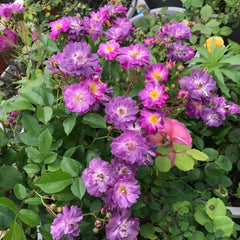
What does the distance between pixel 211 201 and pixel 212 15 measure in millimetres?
898

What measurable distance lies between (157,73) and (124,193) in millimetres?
258

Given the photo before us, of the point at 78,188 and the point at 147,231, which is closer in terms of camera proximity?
the point at 78,188

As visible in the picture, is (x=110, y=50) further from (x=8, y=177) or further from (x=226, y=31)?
(x=226, y=31)

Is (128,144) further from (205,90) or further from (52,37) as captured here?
(52,37)

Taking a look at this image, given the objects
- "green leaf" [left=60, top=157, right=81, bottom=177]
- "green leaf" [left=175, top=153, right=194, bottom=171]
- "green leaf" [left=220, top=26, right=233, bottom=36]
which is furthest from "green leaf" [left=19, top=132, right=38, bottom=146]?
"green leaf" [left=220, top=26, right=233, bottom=36]

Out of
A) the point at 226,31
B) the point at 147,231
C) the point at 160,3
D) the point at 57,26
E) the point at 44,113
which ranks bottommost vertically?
the point at 147,231

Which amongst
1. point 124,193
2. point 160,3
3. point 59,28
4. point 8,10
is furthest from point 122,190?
point 160,3

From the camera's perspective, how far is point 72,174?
44 cm

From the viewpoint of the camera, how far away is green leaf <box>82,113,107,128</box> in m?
0.47

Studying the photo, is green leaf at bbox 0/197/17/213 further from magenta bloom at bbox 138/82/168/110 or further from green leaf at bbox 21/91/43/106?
magenta bloom at bbox 138/82/168/110

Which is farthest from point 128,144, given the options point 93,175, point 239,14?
point 239,14

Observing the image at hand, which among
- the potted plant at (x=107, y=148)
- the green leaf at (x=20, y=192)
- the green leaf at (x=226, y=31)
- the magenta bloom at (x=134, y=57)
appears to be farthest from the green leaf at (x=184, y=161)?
the green leaf at (x=226, y=31)

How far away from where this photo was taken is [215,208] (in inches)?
22.8

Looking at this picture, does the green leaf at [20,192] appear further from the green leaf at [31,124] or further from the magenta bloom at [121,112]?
the magenta bloom at [121,112]
